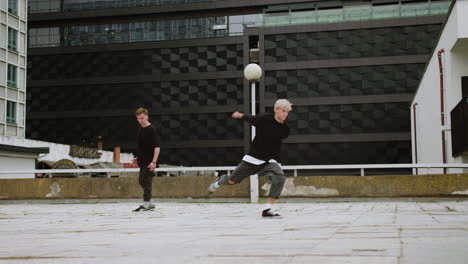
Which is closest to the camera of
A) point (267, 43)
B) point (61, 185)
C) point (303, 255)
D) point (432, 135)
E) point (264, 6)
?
point (303, 255)

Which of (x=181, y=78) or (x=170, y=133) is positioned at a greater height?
→ (x=181, y=78)

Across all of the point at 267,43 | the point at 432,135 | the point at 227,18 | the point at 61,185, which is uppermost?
the point at 227,18

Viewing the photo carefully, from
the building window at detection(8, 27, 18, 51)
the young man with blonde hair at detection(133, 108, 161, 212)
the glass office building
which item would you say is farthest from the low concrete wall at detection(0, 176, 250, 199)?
the building window at detection(8, 27, 18, 51)

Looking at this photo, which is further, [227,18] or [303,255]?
[227,18]

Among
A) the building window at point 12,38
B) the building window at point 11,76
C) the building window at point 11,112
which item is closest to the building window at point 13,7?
the building window at point 12,38

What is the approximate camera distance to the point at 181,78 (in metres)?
55.4

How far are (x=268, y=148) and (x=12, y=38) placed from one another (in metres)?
41.1

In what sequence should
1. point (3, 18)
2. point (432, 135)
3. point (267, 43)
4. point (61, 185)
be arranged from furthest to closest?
1. point (267, 43)
2. point (3, 18)
3. point (432, 135)
4. point (61, 185)

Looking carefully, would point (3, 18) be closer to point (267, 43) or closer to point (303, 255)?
point (267, 43)

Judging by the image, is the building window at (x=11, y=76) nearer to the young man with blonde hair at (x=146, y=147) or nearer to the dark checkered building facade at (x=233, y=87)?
the dark checkered building facade at (x=233, y=87)

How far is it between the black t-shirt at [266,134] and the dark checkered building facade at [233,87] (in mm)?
42562

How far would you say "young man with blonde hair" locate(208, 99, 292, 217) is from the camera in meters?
8.28

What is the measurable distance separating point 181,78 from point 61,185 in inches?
1549

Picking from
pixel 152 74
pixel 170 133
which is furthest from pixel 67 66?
pixel 170 133
